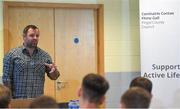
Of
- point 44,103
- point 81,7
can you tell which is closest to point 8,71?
point 81,7

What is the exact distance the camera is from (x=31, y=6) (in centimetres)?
439

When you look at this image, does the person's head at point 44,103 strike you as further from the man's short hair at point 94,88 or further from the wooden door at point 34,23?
the wooden door at point 34,23

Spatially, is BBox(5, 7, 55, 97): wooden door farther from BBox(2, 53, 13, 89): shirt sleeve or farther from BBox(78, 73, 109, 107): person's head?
BBox(78, 73, 109, 107): person's head

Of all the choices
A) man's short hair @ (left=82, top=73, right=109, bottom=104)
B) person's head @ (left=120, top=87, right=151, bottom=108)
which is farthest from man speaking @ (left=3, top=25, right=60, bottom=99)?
person's head @ (left=120, top=87, right=151, bottom=108)

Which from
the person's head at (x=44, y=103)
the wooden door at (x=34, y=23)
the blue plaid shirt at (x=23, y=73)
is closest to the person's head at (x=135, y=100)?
the person's head at (x=44, y=103)

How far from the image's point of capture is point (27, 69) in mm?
3527

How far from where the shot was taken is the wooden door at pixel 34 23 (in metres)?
4.35

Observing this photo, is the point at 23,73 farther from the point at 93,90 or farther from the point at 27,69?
the point at 93,90

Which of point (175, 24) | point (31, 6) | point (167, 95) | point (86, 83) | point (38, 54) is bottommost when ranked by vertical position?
point (167, 95)

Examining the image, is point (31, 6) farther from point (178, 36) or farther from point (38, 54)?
point (178, 36)

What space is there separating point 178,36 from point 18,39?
2.01m

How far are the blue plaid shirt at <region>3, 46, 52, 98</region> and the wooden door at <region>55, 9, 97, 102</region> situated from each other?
1.01m

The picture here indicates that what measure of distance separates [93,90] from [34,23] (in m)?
2.53

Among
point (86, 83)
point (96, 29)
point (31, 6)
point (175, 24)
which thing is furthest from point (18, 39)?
point (86, 83)
